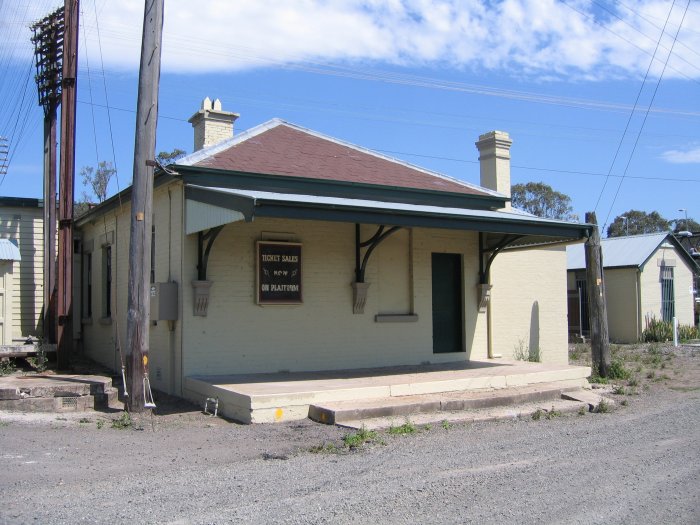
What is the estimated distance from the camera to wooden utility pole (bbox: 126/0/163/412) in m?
9.81

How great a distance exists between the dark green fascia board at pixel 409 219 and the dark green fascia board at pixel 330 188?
197 cm

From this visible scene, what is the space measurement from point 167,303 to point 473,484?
20.8ft

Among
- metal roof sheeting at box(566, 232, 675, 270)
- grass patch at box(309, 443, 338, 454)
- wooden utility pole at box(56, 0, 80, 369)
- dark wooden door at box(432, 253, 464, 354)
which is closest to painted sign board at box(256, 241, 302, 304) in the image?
dark wooden door at box(432, 253, 464, 354)

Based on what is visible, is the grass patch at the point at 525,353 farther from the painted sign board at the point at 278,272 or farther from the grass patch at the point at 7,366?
the grass patch at the point at 7,366

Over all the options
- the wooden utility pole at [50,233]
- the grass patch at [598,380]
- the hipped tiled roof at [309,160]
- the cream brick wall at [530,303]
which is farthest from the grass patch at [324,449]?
the wooden utility pole at [50,233]

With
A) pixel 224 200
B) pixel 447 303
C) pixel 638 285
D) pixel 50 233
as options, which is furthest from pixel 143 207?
pixel 638 285

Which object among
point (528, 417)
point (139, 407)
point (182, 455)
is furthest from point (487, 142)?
point (182, 455)

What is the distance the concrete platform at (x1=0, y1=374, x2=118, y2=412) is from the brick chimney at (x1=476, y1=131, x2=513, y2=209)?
381 inches

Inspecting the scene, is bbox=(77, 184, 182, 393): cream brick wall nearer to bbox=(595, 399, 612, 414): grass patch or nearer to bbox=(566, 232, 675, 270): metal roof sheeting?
bbox=(595, 399, 612, 414): grass patch

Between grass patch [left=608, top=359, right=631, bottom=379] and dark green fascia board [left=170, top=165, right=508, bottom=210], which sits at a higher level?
dark green fascia board [left=170, top=165, right=508, bottom=210]

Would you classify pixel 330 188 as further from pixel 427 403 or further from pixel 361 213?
pixel 427 403

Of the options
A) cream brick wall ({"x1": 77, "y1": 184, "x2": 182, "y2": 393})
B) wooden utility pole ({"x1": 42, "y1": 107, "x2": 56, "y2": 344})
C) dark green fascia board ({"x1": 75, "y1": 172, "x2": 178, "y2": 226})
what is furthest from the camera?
wooden utility pole ({"x1": 42, "y1": 107, "x2": 56, "y2": 344})

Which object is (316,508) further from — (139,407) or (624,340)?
(624,340)

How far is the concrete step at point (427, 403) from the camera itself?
9383 millimetres
